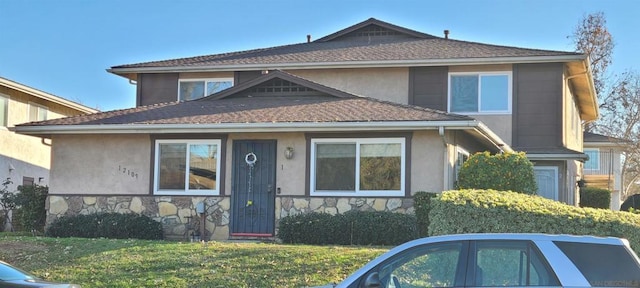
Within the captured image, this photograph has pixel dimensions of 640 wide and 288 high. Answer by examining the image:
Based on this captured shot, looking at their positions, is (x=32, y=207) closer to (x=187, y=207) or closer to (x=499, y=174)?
(x=187, y=207)

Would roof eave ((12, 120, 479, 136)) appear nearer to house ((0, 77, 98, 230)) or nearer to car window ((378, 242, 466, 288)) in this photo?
house ((0, 77, 98, 230))

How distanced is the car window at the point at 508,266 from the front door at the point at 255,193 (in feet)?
33.2

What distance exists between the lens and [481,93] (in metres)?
21.0

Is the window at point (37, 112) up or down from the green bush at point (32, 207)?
up

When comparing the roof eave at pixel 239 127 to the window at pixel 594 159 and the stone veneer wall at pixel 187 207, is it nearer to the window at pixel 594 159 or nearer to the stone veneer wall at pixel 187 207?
the stone veneer wall at pixel 187 207

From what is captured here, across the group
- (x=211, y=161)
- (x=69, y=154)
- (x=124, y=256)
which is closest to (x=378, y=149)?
(x=211, y=161)

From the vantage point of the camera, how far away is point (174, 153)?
56.4 feet

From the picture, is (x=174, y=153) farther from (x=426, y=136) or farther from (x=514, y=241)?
(x=514, y=241)

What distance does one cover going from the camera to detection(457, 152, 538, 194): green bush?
51.2ft

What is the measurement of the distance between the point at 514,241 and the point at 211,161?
439 inches

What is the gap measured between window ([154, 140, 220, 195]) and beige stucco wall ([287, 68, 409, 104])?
6045mm

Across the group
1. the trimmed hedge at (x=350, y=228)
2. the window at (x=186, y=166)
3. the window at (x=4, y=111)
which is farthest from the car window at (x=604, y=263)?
the window at (x=4, y=111)

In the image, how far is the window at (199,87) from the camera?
22531 mm

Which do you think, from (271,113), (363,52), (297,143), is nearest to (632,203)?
(363,52)
